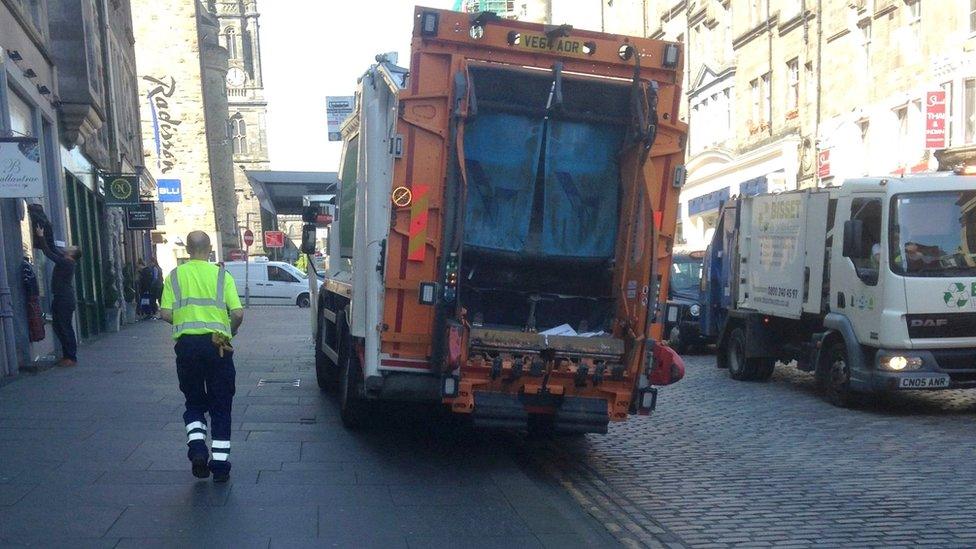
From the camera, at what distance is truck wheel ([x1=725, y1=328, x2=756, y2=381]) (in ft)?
47.5

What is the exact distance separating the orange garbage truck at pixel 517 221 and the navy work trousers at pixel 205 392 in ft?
3.63

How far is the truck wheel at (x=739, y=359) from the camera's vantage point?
570 inches

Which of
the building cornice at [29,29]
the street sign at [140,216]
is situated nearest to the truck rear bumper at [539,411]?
the building cornice at [29,29]

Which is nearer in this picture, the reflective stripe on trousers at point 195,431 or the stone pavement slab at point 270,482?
the stone pavement slab at point 270,482

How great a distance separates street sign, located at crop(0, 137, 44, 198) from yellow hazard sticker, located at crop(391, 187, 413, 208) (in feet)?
19.7

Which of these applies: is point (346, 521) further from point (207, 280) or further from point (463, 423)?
point (463, 423)

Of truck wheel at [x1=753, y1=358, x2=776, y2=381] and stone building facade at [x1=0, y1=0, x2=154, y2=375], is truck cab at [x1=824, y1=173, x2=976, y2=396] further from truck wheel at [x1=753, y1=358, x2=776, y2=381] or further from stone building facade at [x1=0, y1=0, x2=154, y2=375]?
stone building facade at [x1=0, y1=0, x2=154, y2=375]

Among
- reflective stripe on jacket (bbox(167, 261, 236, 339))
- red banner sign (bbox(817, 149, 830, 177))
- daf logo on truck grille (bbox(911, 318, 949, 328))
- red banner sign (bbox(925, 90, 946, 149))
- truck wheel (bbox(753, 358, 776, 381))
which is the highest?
red banner sign (bbox(925, 90, 946, 149))

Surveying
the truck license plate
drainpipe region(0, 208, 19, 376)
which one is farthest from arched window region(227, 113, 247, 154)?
the truck license plate

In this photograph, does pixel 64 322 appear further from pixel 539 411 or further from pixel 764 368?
pixel 764 368

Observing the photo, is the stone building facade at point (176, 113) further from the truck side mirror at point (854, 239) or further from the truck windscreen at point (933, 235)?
the truck windscreen at point (933, 235)

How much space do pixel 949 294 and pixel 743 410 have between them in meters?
2.45

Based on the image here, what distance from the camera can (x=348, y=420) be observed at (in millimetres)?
9688

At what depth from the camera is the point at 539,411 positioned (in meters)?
8.05
